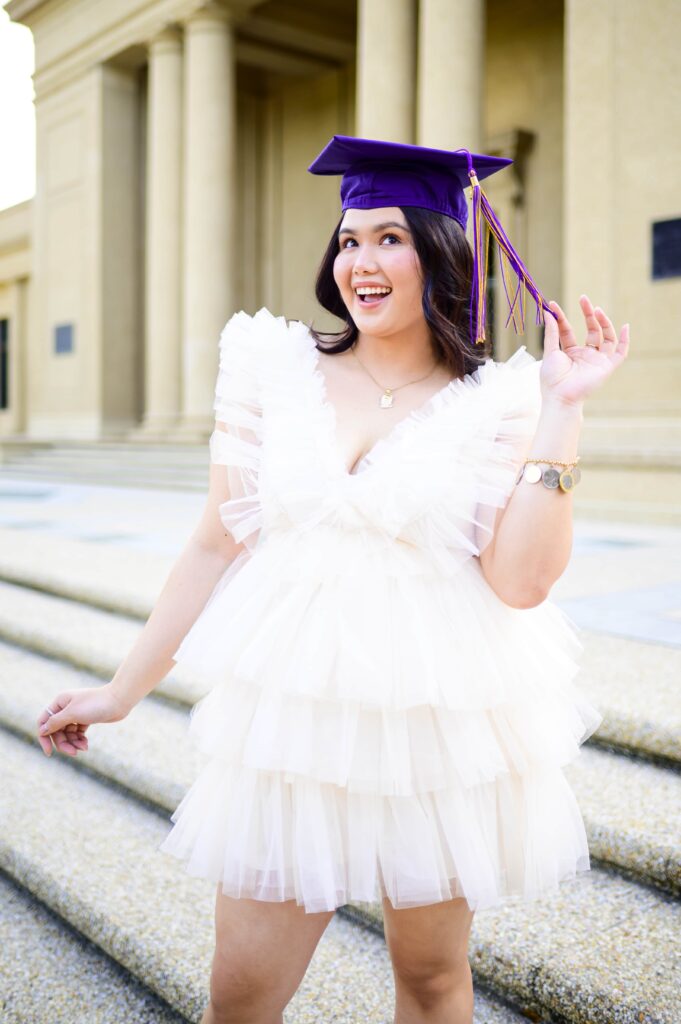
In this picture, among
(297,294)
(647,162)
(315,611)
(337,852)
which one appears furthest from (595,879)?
(297,294)

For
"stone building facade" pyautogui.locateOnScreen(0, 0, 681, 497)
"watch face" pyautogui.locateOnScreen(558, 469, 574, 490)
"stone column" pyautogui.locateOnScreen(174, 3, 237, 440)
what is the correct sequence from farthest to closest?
"stone column" pyautogui.locateOnScreen(174, 3, 237, 440), "stone building facade" pyautogui.locateOnScreen(0, 0, 681, 497), "watch face" pyautogui.locateOnScreen(558, 469, 574, 490)

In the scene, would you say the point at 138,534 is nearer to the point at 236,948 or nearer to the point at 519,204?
the point at 236,948

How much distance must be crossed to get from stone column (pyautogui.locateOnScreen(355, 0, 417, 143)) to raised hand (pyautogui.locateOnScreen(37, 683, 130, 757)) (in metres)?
12.1

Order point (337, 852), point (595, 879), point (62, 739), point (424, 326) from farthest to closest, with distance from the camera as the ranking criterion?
point (595, 879)
point (62, 739)
point (424, 326)
point (337, 852)

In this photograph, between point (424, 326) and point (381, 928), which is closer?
point (424, 326)

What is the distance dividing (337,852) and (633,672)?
212 cm

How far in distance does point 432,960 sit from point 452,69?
38.5ft

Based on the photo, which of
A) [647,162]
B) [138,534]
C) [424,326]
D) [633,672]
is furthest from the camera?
[647,162]

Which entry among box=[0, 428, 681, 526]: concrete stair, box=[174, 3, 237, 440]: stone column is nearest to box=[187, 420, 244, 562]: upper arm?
box=[0, 428, 681, 526]: concrete stair

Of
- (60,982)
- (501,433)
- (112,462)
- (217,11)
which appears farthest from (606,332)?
(217,11)

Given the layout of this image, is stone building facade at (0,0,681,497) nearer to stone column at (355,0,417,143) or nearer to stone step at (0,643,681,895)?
stone column at (355,0,417,143)

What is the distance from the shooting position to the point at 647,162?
31.6 ft

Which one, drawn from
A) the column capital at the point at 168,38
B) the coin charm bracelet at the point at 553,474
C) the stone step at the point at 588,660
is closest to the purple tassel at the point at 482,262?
the coin charm bracelet at the point at 553,474

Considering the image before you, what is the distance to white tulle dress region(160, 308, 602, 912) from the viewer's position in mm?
1434
